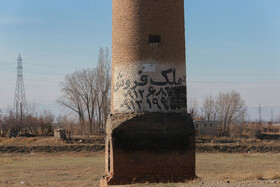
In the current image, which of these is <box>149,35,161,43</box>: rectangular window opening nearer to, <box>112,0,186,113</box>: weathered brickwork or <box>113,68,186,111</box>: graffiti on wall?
<box>112,0,186,113</box>: weathered brickwork

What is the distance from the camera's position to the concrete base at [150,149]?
11227mm

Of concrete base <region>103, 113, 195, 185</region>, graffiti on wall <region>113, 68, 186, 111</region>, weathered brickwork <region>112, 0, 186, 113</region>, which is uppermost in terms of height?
weathered brickwork <region>112, 0, 186, 113</region>

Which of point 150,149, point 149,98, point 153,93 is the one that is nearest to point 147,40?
point 153,93

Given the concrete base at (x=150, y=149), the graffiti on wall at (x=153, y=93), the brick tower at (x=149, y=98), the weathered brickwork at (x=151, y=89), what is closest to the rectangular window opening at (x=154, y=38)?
the brick tower at (x=149, y=98)

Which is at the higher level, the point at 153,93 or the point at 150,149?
the point at 153,93

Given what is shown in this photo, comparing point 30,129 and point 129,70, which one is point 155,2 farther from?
point 30,129

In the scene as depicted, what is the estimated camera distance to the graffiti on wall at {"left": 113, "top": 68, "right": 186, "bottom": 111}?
38.3ft

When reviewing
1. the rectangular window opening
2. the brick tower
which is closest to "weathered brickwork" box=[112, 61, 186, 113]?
the brick tower

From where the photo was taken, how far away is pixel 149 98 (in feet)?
38.3

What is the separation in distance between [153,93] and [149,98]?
0.19 metres

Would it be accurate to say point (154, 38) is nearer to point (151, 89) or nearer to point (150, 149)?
point (151, 89)

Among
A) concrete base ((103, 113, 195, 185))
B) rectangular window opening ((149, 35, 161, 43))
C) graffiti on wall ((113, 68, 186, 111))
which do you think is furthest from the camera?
rectangular window opening ((149, 35, 161, 43))

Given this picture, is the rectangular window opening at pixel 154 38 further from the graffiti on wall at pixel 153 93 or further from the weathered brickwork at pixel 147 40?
the graffiti on wall at pixel 153 93

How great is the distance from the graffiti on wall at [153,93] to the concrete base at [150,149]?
11.9 inches
